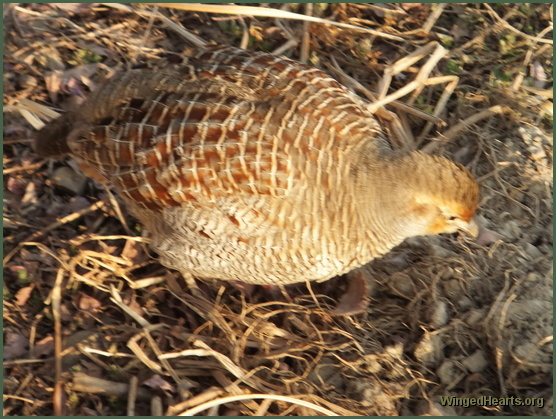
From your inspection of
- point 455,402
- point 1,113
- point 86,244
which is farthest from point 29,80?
point 455,402

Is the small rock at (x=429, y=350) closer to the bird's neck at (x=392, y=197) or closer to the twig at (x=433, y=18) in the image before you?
the bird's neck at (x=392, y=197)

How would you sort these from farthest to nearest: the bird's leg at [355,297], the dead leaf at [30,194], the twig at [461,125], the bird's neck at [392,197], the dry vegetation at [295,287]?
the twig at [461,125]
the dead leaf at [30,194]
the bird's leg at [355,297]
the dry vegetation at [295,287]
the bird's neck at [392,197]

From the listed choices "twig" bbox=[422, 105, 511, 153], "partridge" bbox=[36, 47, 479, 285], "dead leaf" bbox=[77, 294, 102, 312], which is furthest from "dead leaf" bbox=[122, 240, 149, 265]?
"twig" bbox=[422, 105, 511, 153]

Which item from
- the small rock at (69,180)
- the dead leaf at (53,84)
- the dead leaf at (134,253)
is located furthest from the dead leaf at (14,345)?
the dead leaf at (53,84)

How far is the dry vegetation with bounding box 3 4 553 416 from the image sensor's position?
379cm

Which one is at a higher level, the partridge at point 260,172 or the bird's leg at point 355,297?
the partridge at point 260,172

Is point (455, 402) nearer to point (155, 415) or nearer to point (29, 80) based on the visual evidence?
point (155, 415)

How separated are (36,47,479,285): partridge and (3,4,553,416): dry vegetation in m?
0.53

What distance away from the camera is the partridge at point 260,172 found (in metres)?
3.46

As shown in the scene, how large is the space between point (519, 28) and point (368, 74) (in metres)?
1.35

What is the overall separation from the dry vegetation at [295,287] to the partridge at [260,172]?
1.75ft

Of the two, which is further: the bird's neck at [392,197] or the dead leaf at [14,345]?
the dead leaf at [14,345]

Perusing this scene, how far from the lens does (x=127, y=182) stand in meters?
3.66

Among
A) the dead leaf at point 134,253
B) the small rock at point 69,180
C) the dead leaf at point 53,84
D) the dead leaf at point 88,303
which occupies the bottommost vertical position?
the dead leaf at point 88,303
